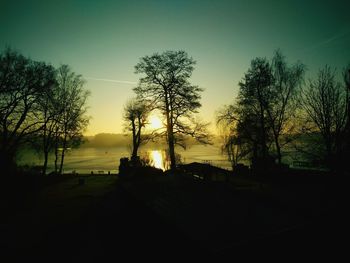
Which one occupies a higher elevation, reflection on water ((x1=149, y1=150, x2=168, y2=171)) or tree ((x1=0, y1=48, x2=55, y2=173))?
tree ((x1=0, y1=48, x2=55, y2=173))

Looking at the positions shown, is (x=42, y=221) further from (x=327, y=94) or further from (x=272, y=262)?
(x=327, y=94)

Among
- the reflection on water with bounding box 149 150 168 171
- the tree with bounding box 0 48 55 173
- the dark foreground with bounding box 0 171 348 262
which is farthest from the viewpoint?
the reflection on water with bounding box 149 150 168 171

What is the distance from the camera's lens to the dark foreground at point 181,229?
4.66 meters

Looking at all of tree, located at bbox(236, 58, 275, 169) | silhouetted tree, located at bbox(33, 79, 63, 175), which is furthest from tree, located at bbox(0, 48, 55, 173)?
tree, located at bbox(236, 58, 275, 169)

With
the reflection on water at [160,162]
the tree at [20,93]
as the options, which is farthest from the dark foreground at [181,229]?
the reflection on water at [160,162]

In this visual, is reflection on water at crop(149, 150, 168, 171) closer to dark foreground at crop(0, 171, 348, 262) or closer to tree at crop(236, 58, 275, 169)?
tree at crop(236, 58, 275, 169)

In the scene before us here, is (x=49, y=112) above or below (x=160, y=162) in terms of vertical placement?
above

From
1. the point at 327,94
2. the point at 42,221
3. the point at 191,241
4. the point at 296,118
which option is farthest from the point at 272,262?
the point at 296,118

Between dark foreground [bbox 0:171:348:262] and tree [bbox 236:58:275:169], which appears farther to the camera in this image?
tree [bbox 236:58:275:169]

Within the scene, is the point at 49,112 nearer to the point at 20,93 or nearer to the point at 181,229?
the point at 20,93

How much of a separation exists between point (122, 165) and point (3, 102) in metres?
14.8

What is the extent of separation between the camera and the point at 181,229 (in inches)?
194

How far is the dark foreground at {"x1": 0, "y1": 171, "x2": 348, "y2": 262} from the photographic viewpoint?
15.3 feet

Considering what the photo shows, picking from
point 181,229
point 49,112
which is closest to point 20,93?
point 49,112
